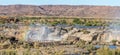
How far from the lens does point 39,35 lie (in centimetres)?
4791

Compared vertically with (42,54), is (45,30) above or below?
below

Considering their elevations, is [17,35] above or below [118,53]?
below

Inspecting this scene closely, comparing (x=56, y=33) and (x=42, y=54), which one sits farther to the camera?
(x=56, y=33)

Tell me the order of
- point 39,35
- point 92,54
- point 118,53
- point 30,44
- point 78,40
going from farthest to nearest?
point 39,35
point 78,40
point 30,44
point 92,54
point 118,53

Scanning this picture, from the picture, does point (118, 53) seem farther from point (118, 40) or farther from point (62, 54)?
point (118, 40)

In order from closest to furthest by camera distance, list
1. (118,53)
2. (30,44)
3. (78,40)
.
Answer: (118,53) → (30,44) → (78,40)

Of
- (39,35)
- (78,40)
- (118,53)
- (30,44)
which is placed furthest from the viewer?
(39,35)

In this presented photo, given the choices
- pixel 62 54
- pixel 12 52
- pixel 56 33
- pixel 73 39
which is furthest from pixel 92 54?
pixel 56 33

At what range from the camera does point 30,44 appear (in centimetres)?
3844

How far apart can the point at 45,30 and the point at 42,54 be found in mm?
18488

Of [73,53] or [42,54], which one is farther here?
[73,53]

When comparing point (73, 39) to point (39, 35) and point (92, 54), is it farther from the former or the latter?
point (92, 54)

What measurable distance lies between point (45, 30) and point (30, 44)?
11380 mm

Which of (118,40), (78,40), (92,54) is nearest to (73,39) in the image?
(78,40)
